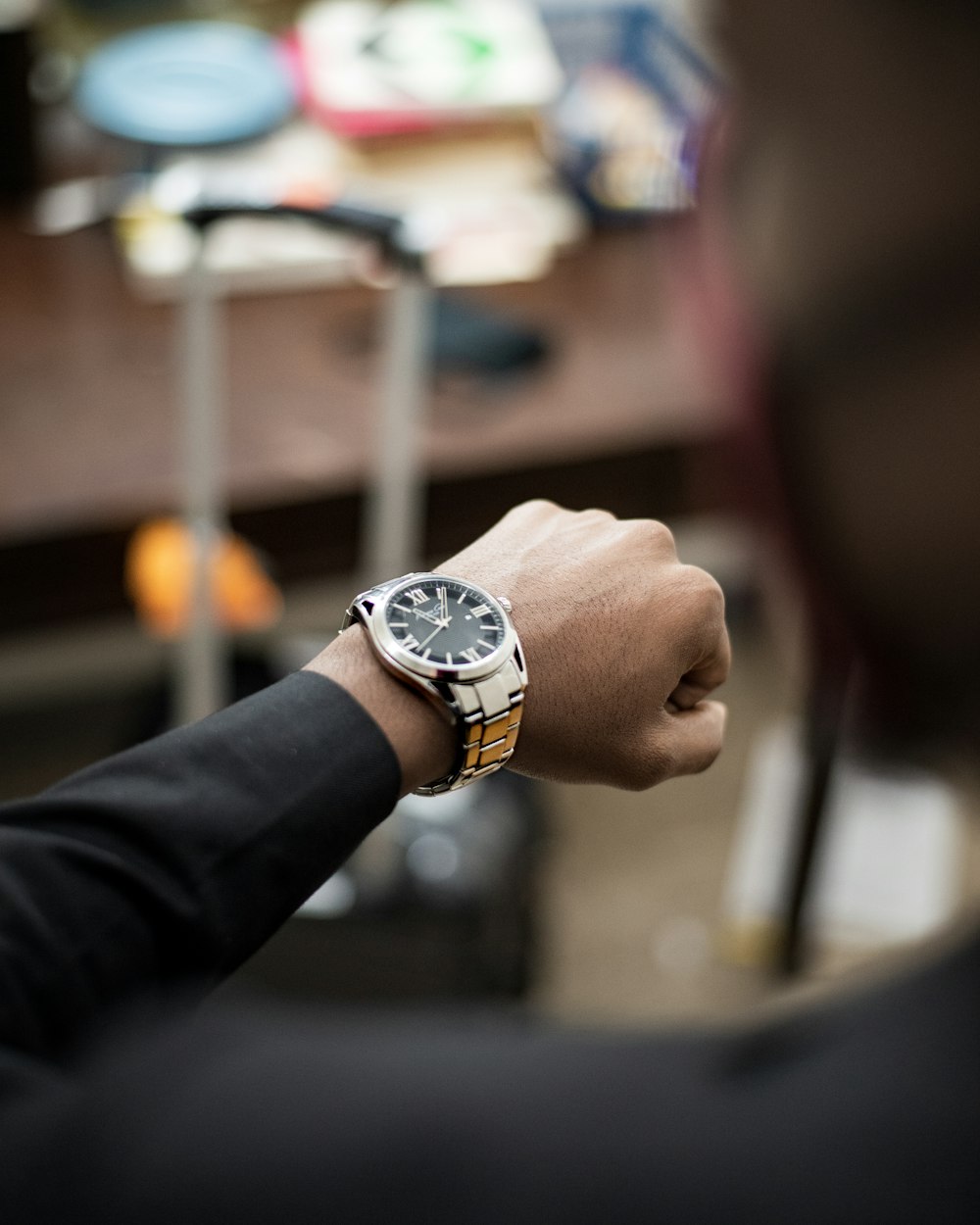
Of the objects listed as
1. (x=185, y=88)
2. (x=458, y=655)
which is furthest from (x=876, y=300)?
(x=185, y=88)

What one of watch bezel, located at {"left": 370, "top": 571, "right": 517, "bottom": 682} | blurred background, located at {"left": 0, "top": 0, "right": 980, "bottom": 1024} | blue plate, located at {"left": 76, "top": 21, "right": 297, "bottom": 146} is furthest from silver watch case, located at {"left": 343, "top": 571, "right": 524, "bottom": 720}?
blue plate, located at {"left": 76, "top": 21, "right": 297, "bottom": 146}

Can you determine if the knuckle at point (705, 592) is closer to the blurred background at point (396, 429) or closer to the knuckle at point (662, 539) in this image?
the knuckle at point (662, 539)

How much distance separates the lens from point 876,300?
40 cm

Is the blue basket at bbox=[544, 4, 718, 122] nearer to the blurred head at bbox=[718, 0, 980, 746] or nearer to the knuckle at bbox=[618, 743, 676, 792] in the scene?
the knuckle at bbox=[618, 743, 676, 792]

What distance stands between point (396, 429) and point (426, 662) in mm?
575

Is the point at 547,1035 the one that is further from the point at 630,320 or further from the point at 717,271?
the point at 630,320

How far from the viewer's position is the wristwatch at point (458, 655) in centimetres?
59

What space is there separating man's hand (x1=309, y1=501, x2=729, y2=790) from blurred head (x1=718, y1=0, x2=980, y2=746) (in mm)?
198

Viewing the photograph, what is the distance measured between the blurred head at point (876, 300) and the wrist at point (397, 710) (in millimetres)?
219

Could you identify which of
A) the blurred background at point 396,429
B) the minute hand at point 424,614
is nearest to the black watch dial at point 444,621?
the minute hand at point 424,614

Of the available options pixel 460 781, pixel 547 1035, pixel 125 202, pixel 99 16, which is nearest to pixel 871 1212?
pixel 547 1035

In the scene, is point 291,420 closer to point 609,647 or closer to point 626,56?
point 626,56

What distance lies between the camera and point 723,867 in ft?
5.90

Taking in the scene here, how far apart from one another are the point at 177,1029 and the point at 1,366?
1.10 m
